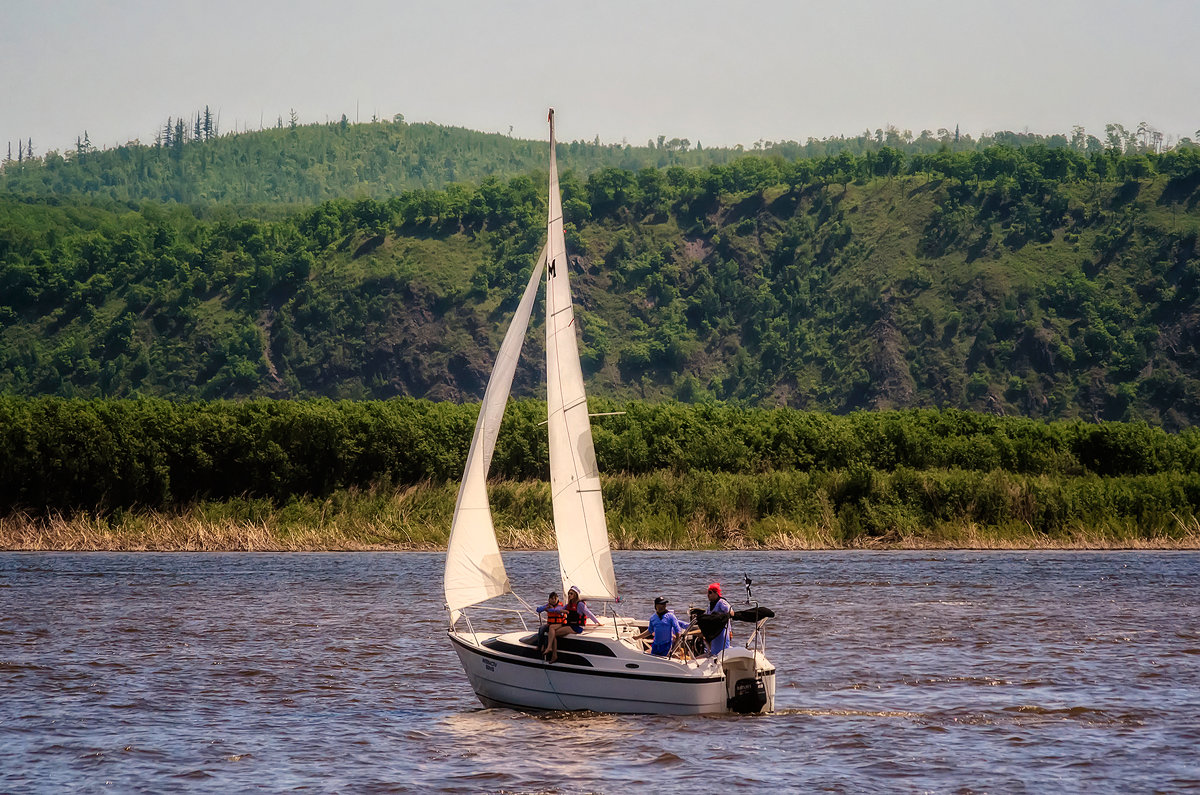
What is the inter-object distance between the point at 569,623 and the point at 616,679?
1305mm

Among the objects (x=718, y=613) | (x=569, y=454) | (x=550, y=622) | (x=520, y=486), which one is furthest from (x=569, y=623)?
(x=520, y=486)

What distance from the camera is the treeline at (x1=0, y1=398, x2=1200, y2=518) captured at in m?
67.2

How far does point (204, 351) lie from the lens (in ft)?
594

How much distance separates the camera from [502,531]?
215ft

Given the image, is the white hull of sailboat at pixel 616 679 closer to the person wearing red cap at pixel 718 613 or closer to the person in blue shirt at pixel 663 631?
the person wearing red cap at pixel 718 613

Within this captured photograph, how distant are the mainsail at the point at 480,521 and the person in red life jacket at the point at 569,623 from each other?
127 cm

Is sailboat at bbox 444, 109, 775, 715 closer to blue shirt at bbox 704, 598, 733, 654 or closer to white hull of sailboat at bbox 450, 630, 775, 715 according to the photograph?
white hull of sailboat at bbox 450, 630, 775, 715

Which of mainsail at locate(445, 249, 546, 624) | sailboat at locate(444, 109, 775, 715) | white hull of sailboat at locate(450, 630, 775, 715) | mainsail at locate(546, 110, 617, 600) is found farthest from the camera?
mainsail at locate(546, 110, 617, 600)

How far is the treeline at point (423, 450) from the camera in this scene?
67.2 m

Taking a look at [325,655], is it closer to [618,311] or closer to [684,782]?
[684,782]

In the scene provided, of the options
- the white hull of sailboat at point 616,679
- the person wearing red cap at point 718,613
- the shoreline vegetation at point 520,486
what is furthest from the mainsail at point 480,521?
the shoreline vegetation at point 520,486

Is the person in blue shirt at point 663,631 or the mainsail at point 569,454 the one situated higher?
the mainsail at point 569,454

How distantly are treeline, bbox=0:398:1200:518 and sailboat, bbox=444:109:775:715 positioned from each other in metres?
40.0

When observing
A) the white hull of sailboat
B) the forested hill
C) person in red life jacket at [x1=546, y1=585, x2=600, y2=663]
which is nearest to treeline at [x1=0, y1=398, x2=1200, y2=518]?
the white hull of sailboat
